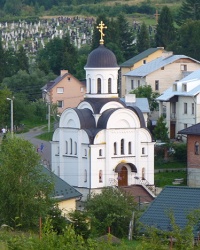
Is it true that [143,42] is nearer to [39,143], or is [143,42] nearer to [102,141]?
[39,143]

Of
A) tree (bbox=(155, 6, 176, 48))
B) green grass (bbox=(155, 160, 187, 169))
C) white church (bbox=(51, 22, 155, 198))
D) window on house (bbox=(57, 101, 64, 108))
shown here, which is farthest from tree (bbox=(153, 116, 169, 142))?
tree (bbox=(155, 6, 176, 48))

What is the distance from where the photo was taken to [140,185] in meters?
50.9

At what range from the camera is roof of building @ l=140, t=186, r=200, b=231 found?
33.8 metres

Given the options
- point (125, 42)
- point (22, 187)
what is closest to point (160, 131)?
point (22, 187)

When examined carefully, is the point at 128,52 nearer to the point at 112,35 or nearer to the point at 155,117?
the point at 112,35

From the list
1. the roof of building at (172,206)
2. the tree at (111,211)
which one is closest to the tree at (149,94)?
the tree at (111,211)

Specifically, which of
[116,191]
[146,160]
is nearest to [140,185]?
[146,160]

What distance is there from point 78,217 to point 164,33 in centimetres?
5108

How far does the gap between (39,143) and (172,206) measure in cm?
2647

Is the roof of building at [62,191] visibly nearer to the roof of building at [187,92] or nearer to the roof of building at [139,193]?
the roof of building at [139,193]

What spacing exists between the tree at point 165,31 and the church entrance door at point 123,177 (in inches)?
1342

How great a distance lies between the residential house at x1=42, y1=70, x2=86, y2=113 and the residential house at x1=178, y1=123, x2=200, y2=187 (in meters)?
20.3

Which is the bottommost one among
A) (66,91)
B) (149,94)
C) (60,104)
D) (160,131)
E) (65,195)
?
(65,195)

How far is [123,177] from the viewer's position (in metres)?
51.7
